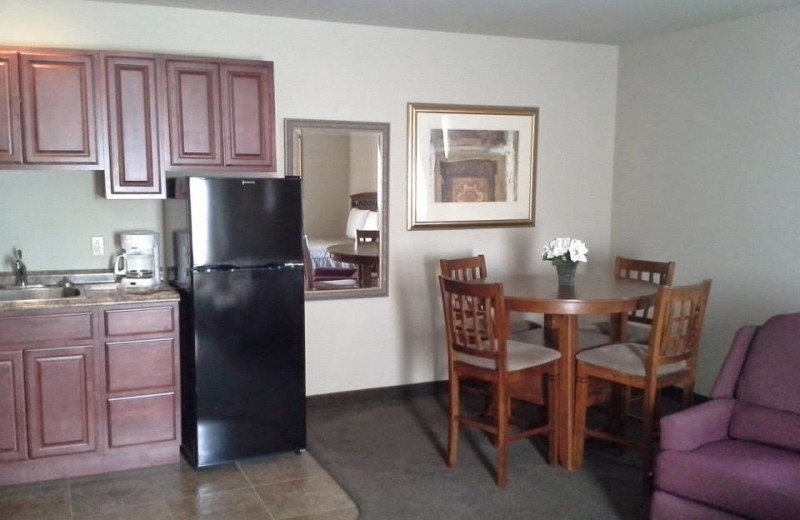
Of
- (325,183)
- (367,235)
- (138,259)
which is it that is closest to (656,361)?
(367,235)

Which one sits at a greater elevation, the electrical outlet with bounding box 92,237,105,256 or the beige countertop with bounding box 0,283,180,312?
the electrical outlet with bounding box 92,237,105,256

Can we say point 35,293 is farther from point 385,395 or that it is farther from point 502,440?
point 502,440

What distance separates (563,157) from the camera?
17.0 ft

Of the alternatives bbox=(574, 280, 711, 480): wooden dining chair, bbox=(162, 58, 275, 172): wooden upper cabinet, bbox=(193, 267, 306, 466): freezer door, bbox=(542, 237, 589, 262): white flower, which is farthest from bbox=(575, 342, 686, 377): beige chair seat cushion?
bbox=(162, 58, 275, 172): wooden upper cabinet

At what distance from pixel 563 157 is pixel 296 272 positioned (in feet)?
7.86

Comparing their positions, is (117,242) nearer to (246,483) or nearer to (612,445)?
(246,483)

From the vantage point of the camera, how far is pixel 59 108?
3.54 meters

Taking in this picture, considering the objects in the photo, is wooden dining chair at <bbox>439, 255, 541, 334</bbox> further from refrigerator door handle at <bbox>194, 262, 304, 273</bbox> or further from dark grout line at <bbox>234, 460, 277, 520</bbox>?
dark grout line at <bbox>234, 460, 277, 520</bbox>

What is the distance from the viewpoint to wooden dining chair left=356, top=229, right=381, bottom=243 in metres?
4.62

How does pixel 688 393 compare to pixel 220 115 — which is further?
pixel 220 115

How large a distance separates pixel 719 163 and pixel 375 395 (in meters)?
2.65

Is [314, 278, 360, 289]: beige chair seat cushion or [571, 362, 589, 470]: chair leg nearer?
[571, 362, 589, 470]: chair leg

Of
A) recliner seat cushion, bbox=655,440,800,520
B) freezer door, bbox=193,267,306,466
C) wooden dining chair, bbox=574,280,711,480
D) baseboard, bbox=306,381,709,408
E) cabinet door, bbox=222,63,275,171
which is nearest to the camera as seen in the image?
recliner seat cushion, bbox=655,440,800,520

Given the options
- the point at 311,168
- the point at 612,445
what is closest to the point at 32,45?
the point at 311,168
